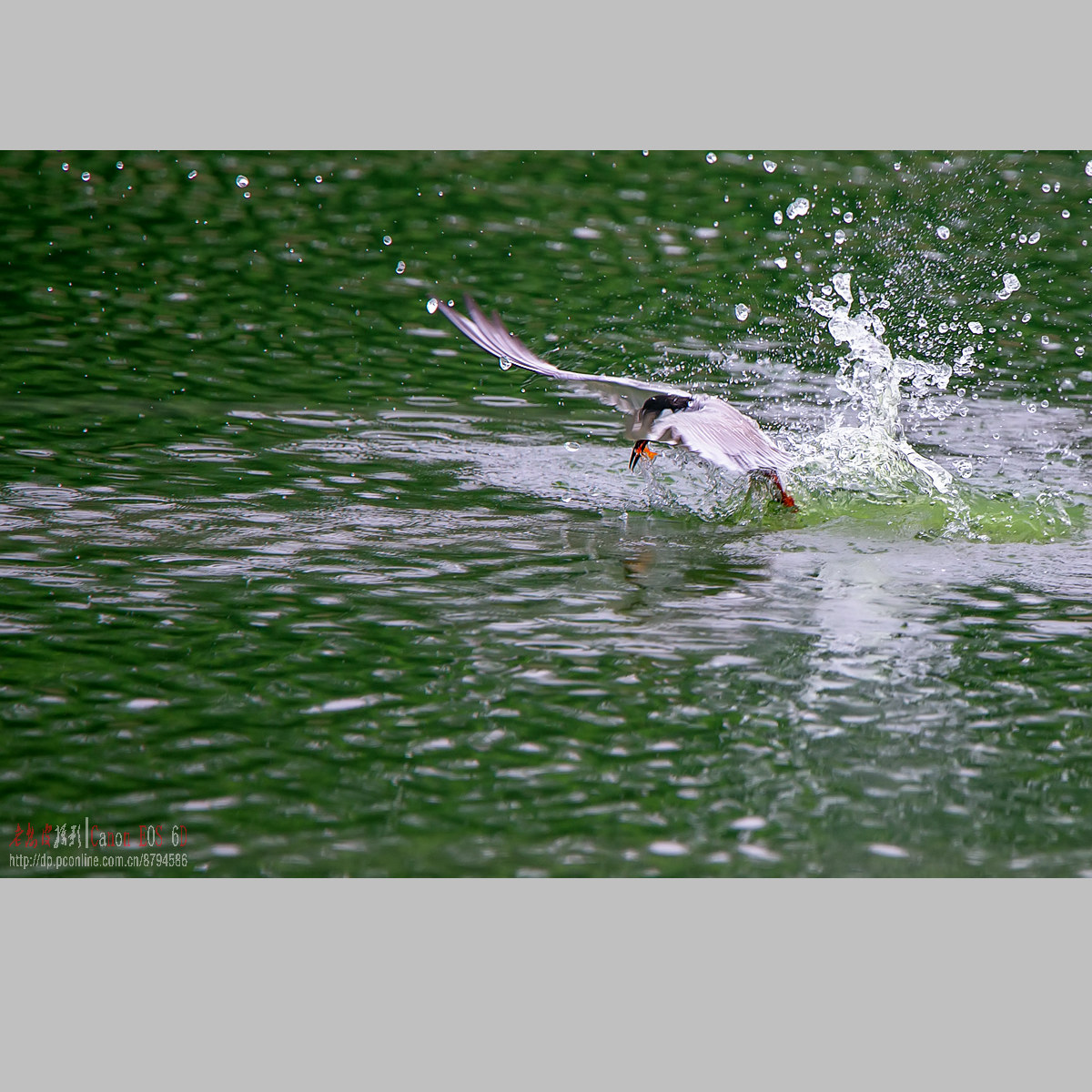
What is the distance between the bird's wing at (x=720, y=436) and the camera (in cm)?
1049

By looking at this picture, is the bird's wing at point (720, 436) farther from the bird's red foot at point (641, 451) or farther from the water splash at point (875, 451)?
the water splash at point (875, 451)

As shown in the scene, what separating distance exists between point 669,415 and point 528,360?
107 centimetres

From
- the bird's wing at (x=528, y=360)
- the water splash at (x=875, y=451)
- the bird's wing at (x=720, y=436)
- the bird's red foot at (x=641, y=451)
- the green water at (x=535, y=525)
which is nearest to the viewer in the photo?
the green water at (x=535, y=525)

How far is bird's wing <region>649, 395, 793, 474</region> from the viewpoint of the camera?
10.5 metres

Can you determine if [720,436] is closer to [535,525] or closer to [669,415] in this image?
[669,415]

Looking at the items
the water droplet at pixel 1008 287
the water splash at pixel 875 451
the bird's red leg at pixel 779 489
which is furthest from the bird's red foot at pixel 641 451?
the water droplet at pixel 1008 287

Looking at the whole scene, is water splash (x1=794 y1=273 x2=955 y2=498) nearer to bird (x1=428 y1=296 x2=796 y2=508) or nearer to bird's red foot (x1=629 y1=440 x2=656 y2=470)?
bird (x1=428 y1=296 x2=796 y2=508)

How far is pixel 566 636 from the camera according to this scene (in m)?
9.22

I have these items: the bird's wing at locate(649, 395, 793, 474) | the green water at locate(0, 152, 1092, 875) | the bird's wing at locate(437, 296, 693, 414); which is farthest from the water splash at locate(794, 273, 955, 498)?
the bird's wing at locate(437, 296, 693, 414)

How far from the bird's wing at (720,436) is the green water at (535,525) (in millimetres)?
636

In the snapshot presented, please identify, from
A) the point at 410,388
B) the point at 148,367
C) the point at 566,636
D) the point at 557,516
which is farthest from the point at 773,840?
the point at 148,367

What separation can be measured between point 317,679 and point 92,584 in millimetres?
2053

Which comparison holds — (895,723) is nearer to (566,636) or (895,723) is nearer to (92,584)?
(566,636)

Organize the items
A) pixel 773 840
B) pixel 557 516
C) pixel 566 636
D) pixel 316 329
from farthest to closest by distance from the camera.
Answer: pixel 316 329 < pixel 557 516 < pixel 566 636 < pixel 773 840
